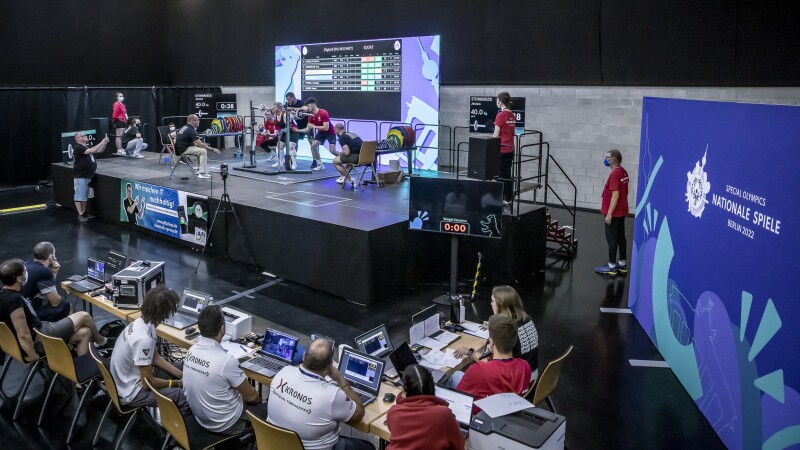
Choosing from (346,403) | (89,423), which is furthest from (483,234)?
(89,423)

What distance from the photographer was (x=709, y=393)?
200 inches

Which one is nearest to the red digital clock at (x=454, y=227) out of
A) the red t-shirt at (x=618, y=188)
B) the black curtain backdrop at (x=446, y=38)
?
the red t-shirt at (x=618, y=188)

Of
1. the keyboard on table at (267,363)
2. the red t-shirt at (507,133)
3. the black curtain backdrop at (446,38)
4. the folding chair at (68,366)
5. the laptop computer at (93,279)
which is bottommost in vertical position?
the folding chair at (68,366)

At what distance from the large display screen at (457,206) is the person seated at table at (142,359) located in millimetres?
3323

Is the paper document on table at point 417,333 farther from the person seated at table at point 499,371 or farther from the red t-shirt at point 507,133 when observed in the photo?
the red t-shirt at point 507,133

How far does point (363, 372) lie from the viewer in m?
4.23

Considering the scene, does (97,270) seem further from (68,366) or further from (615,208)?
(615,208)

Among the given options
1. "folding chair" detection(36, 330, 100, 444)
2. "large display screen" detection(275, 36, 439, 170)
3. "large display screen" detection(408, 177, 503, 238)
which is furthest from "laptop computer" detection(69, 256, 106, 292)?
"large display screen" detection(275, 36, 439, 170)

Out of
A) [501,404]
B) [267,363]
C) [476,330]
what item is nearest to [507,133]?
[476,330]

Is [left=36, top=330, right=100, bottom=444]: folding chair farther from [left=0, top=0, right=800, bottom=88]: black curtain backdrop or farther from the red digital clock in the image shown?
[left=0, top=0, right=800, bottom=88]: black curtain backdrop

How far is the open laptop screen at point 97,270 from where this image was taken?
6387 mm

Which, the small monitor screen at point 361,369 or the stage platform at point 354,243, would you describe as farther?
the stage platform at point 354,243

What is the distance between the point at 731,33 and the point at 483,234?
6911mm

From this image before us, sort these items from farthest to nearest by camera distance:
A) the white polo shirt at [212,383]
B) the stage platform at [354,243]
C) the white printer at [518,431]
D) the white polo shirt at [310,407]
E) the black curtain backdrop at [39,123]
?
the black curtain backdrop at [39,123] < the stage platform at [354,243] < the white polo shirt at [212,383] < the white polo shirt at [310,407] < the white printer at [518,431]
